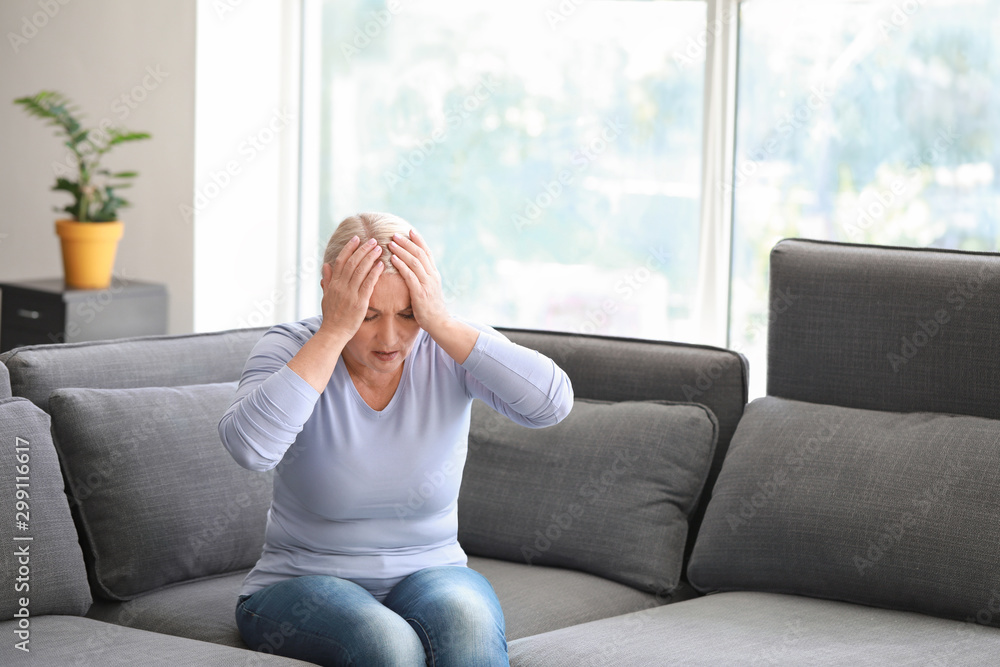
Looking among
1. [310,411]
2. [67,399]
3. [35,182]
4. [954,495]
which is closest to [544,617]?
[310,411]

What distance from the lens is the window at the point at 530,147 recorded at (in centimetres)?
354

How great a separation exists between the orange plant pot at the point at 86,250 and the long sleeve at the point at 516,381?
2.28 m

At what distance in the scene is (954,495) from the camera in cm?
187

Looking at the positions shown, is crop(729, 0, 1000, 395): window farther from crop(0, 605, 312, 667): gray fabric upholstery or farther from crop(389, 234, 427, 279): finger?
crop(0, 605, 312, 667): gray fabric upholstery

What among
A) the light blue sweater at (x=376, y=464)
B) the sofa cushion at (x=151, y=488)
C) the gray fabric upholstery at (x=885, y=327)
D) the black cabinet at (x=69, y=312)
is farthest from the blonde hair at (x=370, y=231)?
the black cabinet at (x=69, y=312)

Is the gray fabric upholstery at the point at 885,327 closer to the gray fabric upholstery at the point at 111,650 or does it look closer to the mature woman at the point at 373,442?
the mature woman at the point at 373,442

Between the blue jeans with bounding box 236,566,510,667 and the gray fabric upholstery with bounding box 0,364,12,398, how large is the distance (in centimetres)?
58

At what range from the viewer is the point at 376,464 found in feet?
5.58

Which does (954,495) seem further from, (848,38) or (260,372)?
(848,38)

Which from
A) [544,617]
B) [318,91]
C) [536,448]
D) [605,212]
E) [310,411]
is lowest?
[544,617]

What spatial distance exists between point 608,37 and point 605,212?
575 millimetres

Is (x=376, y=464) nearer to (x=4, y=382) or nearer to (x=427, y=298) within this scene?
(x=427, y=298)

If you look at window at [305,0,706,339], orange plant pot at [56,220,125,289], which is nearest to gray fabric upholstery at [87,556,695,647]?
window at [305,0,706,339]

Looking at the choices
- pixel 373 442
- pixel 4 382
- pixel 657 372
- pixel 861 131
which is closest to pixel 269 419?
pixel 373 442
